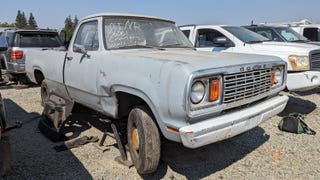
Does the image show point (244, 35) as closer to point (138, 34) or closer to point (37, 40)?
point (138, 34)

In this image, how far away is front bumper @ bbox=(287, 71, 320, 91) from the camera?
5766 millimetres

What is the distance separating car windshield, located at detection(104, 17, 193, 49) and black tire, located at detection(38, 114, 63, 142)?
1.64m

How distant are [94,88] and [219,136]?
6.23 feet

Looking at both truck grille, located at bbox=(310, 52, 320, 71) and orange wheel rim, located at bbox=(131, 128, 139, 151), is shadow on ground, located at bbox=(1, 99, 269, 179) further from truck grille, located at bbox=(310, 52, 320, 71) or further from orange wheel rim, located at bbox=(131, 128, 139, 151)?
truck grille, located at bbox=(310, 52, 320, 71)

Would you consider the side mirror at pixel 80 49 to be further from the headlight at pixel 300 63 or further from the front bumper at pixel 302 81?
the headlight at pixel 300 63

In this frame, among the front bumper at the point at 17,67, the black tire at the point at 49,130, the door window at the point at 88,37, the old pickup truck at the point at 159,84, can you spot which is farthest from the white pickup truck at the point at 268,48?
the front bumper at the point at 17,67

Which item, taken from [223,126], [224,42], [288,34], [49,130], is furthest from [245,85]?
[288,34]

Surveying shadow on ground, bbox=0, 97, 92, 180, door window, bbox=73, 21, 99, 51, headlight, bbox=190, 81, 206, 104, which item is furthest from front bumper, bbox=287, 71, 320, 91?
shadow on ground, bbox=0, 97, 92, 180

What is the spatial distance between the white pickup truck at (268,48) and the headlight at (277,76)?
1.78m

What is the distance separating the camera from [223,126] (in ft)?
10.2

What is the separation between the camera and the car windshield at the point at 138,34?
4.35m

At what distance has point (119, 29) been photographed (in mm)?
4430

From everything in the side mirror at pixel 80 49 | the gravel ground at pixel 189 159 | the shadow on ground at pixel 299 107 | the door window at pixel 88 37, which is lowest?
the gravel ground at pixel 189 159

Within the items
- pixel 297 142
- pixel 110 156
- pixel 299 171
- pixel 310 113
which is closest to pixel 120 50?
pixel 110 156
